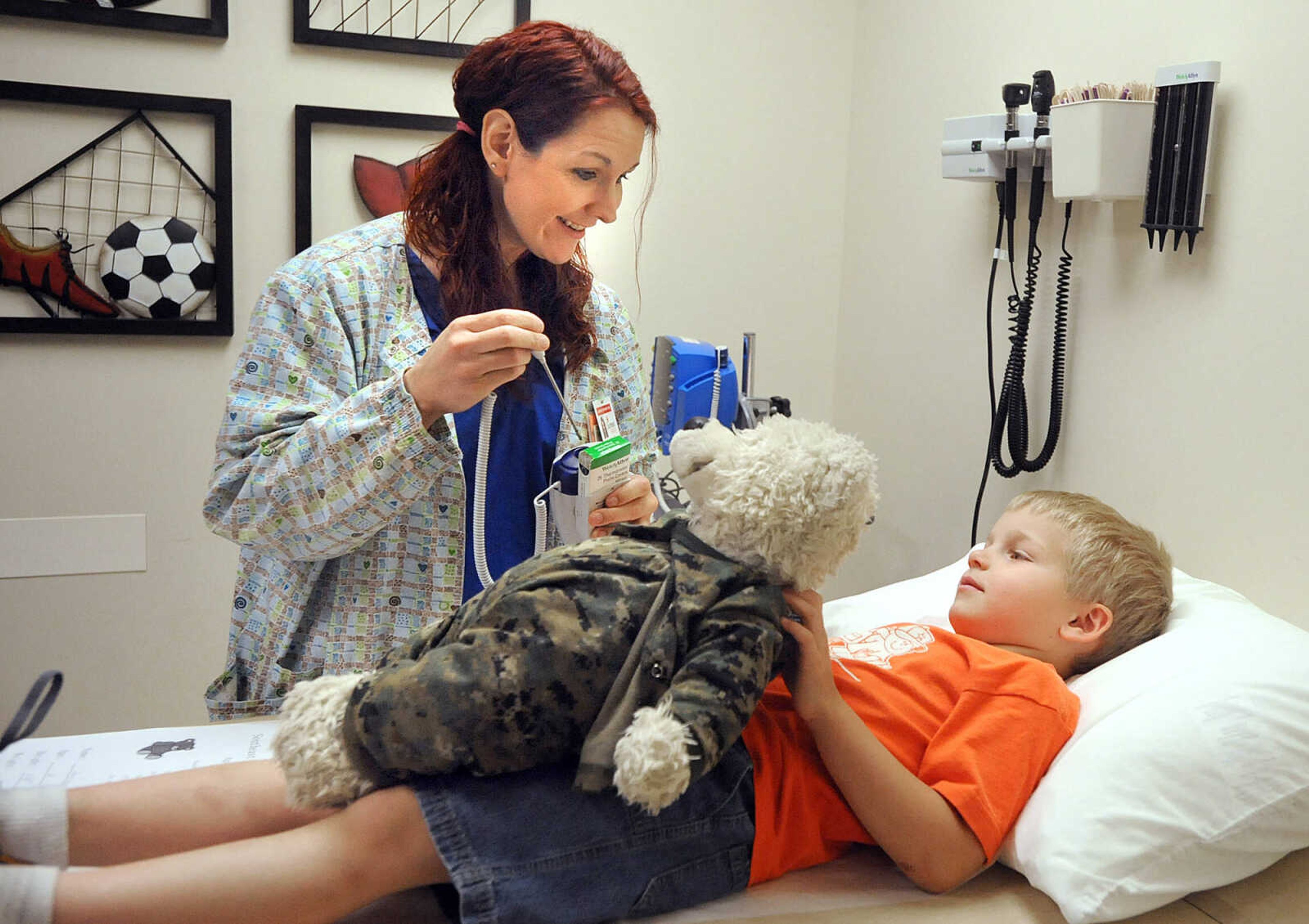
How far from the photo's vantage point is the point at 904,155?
2555 millimetres

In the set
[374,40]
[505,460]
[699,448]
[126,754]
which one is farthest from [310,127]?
[699,448]

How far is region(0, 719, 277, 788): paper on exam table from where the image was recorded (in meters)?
1.32

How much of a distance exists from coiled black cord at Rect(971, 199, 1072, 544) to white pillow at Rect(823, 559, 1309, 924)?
719 millimetres

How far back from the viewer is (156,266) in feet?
7.62

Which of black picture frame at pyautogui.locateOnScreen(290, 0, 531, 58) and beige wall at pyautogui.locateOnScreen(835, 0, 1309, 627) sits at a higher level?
black picture frame at pyautogui.locateOnScreen(290, 0, 531, 58)

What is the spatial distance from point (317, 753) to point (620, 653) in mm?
306

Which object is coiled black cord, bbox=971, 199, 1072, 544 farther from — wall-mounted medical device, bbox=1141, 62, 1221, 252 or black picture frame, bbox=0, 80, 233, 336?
black picture frame, bbox=0, 80, 233, 336

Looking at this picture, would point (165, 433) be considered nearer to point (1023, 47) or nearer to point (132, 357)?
point (132, 357)

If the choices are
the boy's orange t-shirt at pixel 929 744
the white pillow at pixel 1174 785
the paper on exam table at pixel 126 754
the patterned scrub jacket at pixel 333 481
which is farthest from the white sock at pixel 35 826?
the white pillow at pixel 1174 785

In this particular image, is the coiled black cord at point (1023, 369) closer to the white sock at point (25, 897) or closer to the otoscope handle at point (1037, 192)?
the otoscope handle at point (1037, 192)

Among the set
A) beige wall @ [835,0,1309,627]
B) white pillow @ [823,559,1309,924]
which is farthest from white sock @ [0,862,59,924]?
beige wall @ [835,0,1309,627]

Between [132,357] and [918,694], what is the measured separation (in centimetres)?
186

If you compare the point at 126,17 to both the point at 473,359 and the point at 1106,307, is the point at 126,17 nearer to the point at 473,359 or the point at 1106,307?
the point at 473,359

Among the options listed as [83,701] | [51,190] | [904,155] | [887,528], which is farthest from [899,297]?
[83,701]
